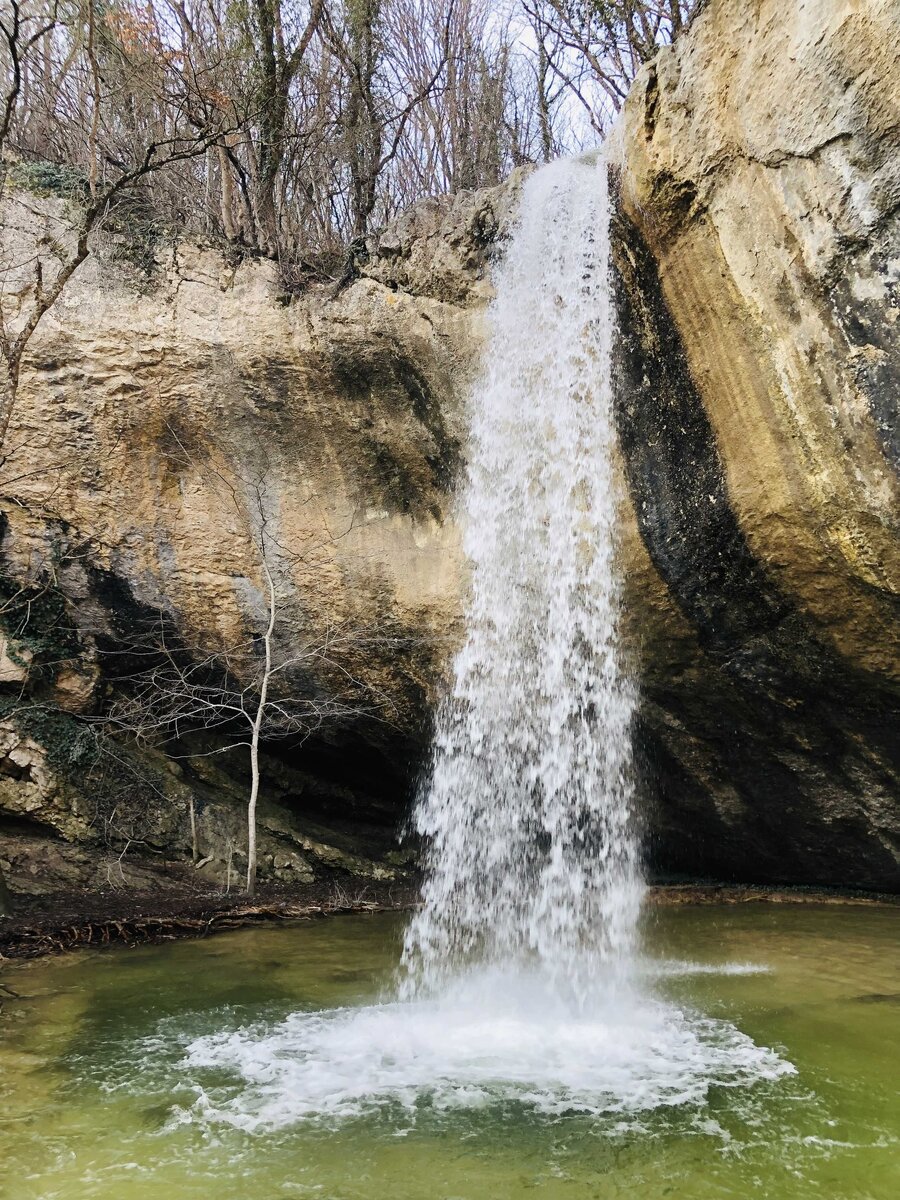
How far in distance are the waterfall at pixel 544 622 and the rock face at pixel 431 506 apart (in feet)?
0.91

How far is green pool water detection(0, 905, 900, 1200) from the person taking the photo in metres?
3.14

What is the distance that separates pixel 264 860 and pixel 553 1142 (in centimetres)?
698

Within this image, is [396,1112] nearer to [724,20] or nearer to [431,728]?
[431,728]

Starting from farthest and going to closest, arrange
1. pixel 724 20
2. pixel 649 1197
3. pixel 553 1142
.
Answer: pixel 724 20, pixel 553 1142, pixel 649 1197

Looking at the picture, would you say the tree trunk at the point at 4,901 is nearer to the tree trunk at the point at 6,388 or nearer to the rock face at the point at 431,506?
the rock face at the point at 431,506

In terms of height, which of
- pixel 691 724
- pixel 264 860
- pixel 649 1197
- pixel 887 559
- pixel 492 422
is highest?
pixel 492 422

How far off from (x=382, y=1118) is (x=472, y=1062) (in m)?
0.85

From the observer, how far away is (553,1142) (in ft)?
11.4

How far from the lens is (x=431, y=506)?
9.02 m

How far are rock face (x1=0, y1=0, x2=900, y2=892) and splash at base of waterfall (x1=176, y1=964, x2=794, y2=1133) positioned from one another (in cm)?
338

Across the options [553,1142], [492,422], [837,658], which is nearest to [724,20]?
[492,422]

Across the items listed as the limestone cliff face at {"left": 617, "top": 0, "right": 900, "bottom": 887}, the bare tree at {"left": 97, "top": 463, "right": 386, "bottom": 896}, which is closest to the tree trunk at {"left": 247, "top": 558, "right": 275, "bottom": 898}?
the bare tree at {"left": 97, "top": 463, "right": 386, "bottom": 896}

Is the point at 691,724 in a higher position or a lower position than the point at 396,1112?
higher

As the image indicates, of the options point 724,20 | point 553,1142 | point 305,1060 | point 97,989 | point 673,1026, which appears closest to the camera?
point 553,1142
